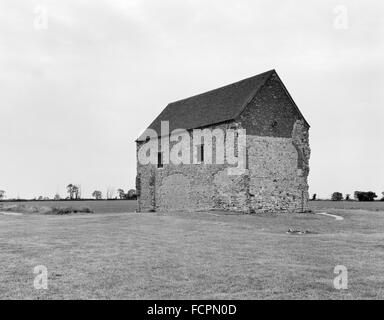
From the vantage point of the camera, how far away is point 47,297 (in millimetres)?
8461

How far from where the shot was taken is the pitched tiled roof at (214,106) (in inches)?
1300

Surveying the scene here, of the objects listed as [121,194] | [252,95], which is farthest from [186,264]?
[121,194]

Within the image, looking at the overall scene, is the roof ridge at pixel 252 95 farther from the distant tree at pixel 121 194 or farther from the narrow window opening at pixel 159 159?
the distant tree at pixel 121 194

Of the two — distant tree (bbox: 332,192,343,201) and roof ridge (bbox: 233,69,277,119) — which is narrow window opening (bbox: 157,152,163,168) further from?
distant tree (bbox: 332,192,343,201)

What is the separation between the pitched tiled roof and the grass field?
47.7ft

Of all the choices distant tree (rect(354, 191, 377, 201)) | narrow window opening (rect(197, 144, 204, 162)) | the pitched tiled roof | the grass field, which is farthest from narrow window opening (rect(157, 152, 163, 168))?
distant tree (rect(354, 191, 377, 201))

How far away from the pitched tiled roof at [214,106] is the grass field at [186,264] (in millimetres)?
14536

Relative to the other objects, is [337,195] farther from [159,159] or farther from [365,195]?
[159,159]

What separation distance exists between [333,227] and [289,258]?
11.3 metres

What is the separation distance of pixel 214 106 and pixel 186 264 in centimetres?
2554

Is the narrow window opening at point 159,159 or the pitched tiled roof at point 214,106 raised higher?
the pitched tiled roof at point 214,106

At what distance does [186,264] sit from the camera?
11.7 metres

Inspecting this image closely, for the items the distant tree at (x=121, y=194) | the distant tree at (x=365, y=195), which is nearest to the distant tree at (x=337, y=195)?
the distant tree at (x=365, y=195)
